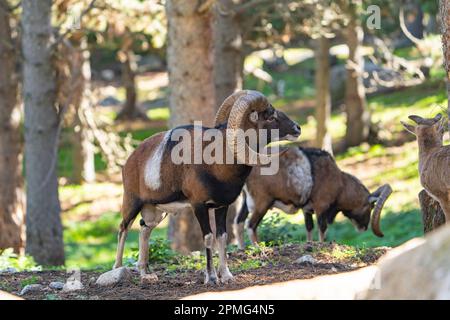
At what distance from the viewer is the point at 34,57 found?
17.0 m

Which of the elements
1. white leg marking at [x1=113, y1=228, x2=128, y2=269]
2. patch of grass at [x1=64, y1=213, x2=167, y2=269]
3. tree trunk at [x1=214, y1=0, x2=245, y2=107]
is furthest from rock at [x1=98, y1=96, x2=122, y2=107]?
white leg marking at [x1=113, y1=228, x2=128, y2=269]

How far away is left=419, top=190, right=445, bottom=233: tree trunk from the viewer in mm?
11359

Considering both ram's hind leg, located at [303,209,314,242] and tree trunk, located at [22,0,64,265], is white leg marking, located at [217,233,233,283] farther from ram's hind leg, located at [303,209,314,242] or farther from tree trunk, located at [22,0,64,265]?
tree trunk, located at [22,0,64,265]

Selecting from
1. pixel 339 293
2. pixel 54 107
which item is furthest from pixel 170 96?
pixel 339 293

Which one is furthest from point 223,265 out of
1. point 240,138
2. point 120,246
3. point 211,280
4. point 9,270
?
point 9,270

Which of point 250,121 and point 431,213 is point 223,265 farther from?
point 431,213

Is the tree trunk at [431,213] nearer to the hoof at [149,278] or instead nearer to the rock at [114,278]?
the hoof at [149,278]

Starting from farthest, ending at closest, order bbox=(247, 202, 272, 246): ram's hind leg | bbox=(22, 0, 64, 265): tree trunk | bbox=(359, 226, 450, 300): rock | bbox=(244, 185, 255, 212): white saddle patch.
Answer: bbox=(22, 0, 64, 265): tree trunk, bbox=(244, 185, 255, 212): white saddle patch, bbox=(247, 202, 272, 246): ram's hind leg, bbox=(359, 226, 450, 300): rock

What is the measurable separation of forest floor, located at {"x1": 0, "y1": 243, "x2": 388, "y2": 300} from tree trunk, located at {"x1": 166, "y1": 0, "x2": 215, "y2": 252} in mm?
3060

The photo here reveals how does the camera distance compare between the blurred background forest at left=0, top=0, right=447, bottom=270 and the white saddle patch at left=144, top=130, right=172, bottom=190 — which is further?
the blurred background forest at left=0, top=0, right=447, bottom=270

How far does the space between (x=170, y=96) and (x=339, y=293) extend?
27.0ft

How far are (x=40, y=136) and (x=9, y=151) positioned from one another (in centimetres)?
220

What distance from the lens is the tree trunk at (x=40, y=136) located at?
1689 centimetres

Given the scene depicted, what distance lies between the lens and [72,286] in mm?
9648
